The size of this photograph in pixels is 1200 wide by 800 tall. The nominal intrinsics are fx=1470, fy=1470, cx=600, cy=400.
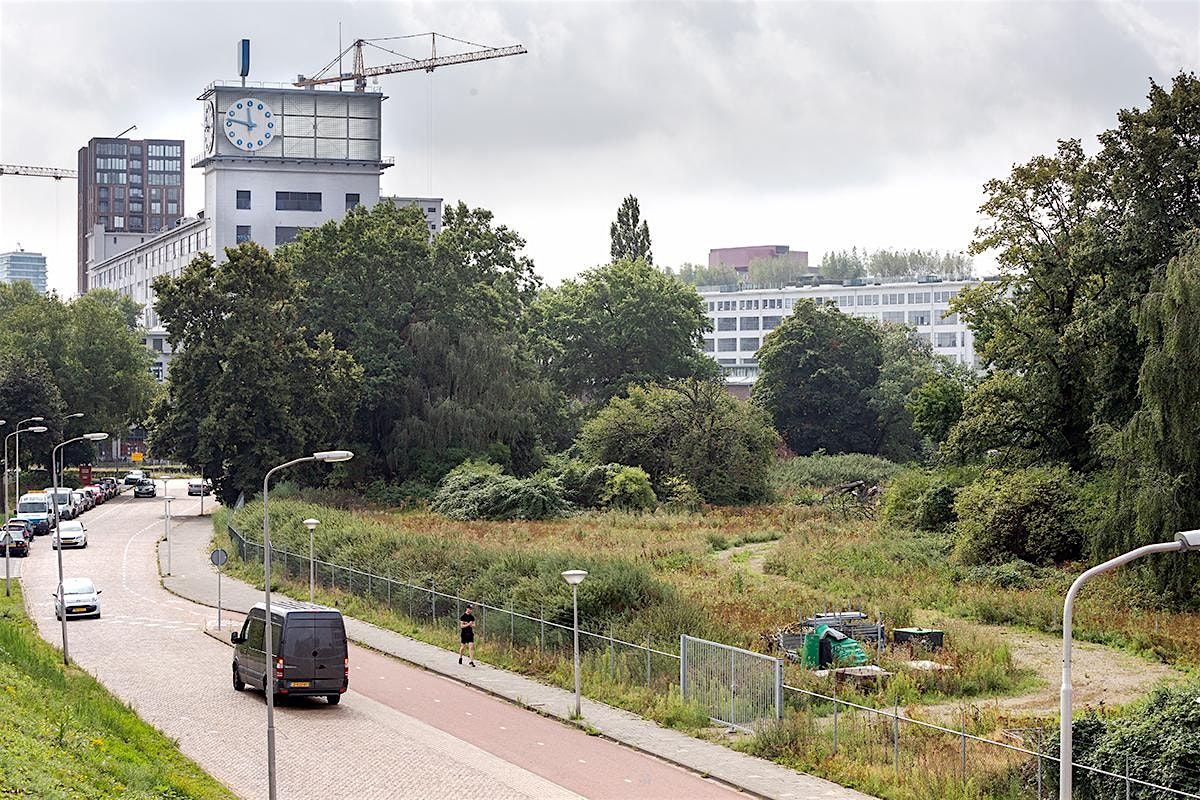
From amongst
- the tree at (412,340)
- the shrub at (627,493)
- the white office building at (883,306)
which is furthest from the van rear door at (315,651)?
the white office building at (883,306)

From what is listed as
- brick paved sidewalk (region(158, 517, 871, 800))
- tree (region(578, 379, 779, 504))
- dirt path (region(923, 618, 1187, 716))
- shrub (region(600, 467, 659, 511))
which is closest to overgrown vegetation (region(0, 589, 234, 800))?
brick paved sidewalk (region(158, 517, 871, 800))

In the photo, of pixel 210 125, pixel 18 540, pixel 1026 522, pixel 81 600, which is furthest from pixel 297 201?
pixel 1026 522

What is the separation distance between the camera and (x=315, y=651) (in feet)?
108

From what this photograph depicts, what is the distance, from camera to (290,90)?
131250 mm

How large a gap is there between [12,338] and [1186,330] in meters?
86.1

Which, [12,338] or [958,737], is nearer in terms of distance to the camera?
[958,737]

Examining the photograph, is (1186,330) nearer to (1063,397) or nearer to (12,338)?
(1063,397)

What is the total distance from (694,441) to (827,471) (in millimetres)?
15860

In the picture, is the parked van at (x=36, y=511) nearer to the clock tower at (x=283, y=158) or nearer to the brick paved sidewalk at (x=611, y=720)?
the brick paved sidewalk at (x=611, y=720)

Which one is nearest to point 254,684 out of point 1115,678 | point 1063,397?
point 1115,678

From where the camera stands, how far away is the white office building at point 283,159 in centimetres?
13062

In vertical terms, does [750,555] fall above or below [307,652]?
below

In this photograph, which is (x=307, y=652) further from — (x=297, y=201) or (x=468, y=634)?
(x=297, y=201)

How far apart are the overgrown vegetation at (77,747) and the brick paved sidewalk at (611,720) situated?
8.36 metres
